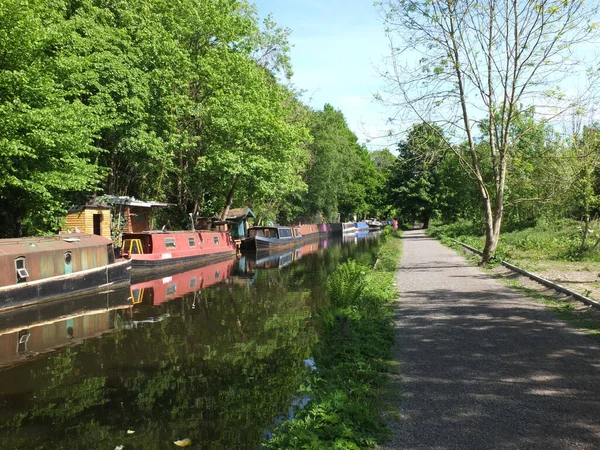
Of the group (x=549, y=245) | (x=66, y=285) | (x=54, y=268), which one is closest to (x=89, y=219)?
(x=66, y=285)

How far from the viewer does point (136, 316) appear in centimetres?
1213

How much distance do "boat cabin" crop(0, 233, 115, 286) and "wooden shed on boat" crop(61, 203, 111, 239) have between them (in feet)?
13.0

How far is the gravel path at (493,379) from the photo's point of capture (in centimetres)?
412

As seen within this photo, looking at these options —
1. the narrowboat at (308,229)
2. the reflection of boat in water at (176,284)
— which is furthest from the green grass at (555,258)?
the narrowboat at (308,229)

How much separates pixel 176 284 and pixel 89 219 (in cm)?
592

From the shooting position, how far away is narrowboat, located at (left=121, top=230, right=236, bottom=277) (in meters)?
19.8

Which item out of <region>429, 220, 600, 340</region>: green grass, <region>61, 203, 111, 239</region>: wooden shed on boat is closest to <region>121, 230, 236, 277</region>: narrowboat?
<region>61, 203, 111, 239</region>: wooden shed on boat

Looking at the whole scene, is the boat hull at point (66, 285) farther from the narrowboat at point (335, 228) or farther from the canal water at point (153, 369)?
the narrowboat at point (335, 228)

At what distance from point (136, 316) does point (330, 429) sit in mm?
9107

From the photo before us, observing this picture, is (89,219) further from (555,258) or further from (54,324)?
(555,258)

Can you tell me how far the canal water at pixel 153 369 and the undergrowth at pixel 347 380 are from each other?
1.95 feet

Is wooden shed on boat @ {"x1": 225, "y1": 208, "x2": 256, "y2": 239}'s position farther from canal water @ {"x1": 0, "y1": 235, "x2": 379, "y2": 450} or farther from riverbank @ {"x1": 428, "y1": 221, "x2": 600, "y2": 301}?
canal water @ {"x1": 0, "y1": 235, "x2": 379, "y2": 450}

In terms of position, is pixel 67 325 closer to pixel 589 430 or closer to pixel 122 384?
pixel 122 384

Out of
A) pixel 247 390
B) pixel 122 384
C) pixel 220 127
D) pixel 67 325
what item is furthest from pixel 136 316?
pixel 220 127
